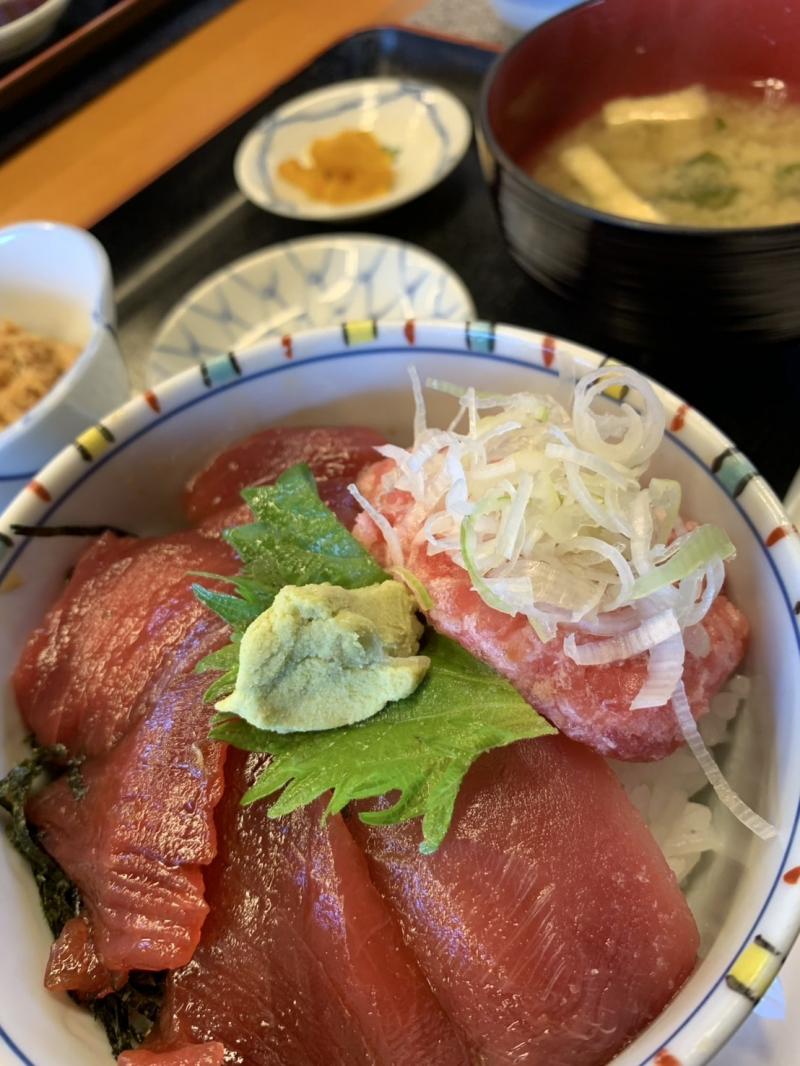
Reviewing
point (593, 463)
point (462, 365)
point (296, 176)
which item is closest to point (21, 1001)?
point (593, 463)

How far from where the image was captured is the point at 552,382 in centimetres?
121

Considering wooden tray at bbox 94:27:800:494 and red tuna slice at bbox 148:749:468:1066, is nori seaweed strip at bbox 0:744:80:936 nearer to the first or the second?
red tuna slice at bbox 148:749:468:1066

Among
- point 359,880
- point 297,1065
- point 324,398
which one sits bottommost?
point 297,1065

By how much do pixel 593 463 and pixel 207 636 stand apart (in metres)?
0.50

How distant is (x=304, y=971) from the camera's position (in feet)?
3.00

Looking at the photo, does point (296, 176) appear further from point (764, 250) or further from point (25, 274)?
point (764, 250)

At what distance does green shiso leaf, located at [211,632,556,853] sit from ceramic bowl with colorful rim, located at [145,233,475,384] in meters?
1.12

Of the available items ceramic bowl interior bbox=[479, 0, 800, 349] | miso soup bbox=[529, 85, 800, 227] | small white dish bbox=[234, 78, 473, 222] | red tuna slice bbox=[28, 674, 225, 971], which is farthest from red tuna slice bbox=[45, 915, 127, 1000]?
small white dish bbox=[234, 78, 473, 222]

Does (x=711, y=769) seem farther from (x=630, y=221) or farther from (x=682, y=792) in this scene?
(x=630, y=221)

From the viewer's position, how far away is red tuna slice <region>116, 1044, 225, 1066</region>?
85cm

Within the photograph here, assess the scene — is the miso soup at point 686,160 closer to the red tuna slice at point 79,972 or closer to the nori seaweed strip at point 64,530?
the nori seaweed strip at point 64,530

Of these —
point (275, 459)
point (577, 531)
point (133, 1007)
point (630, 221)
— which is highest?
point (630, 221)

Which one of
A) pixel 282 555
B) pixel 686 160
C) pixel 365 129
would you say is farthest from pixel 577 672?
pixel 365 129

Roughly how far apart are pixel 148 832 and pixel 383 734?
26 cm
